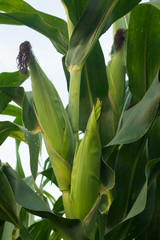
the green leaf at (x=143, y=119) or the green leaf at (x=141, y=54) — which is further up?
the green leaf at (x=141, y=54)

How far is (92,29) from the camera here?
86 centimetres

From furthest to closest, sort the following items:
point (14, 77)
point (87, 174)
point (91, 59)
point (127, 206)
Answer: point (14, 77)
point (91, 59)
point (127, 206)
point (87, 174)

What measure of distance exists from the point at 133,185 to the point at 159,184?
0.30 feet

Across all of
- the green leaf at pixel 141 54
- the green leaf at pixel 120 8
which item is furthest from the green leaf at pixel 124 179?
the green leaf at pixel 120 8

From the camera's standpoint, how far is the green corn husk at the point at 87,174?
724 millimetres

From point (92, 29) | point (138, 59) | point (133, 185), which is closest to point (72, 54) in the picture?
point (92, 29)

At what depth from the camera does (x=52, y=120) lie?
0.80m

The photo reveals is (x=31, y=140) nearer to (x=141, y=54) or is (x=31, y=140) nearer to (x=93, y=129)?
(x=93, y=129)

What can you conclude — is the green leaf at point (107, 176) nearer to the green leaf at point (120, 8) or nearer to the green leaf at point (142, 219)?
the green leaf at point (142, 219)

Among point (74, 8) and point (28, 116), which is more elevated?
point (74, 8)

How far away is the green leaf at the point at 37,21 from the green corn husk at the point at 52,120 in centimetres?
8

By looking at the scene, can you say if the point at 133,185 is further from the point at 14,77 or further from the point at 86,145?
the point at 14,77

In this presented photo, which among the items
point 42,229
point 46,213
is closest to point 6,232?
point 42,229

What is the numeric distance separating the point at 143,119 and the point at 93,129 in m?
0.11
